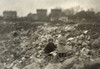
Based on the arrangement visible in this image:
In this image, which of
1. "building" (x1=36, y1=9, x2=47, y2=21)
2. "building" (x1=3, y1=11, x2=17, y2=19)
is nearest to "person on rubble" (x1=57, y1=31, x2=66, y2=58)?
"building" (x1=36, y1=9, x2=47, y2=21)

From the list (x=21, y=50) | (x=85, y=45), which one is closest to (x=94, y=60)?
(x=85, y=45)

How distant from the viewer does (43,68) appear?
13.5m

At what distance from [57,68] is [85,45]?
2.80m

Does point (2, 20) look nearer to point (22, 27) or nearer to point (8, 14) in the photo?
point (8, 14)

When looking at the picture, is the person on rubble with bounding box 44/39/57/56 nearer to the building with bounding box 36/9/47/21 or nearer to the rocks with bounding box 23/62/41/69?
the rocks with bounding box 23/62/41/69

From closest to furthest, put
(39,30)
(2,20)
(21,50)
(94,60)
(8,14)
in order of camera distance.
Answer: (94,60) → (21,50) → (39,30) → (2,20) → (8,14)

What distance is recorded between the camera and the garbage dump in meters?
13.5

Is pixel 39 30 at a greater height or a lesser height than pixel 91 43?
greater

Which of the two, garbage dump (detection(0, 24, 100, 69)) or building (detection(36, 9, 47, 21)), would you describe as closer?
garbage dump (detection(0, 24, 100, 69))

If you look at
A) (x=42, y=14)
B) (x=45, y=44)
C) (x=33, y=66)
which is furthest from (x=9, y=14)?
(x=33, y=66)

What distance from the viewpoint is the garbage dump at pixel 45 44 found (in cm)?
1354

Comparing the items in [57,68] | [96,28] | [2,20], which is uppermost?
[2,20]

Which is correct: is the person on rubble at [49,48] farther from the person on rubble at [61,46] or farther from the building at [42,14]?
the building at [42,14]

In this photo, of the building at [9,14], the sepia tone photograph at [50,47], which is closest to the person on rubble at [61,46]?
the sepia tone photograph at [50,47]
